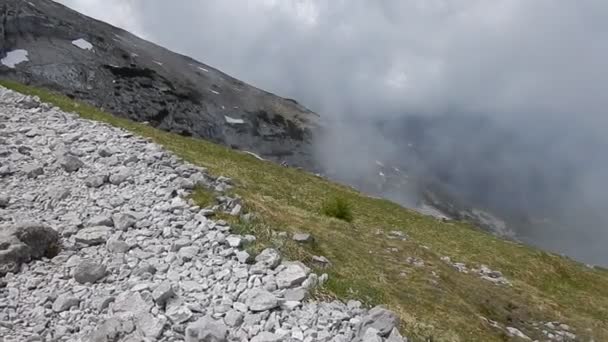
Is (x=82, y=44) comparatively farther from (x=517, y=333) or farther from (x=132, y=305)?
(x=517, y=333)

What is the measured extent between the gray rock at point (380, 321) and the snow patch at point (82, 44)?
14825cm

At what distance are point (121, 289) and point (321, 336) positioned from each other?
15.9 feet

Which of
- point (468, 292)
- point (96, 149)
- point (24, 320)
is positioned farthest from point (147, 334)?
point (96, 149)

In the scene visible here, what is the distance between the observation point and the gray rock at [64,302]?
11.4 meters

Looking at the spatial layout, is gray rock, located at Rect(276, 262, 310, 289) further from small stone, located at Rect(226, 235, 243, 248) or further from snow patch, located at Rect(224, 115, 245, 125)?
snow patch, located at Rect(224, 115, 245, 125)

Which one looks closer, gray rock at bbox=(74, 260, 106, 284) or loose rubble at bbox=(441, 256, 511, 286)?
gray rock at bbox=(74, 260, 106, 284)

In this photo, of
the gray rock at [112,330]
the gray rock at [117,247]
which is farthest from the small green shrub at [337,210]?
the gray rock at [112,330]

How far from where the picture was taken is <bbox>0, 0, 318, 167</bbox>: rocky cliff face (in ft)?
400

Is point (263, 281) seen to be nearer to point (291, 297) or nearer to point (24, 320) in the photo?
point (291, 297)

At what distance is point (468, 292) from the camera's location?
1902 centimetres

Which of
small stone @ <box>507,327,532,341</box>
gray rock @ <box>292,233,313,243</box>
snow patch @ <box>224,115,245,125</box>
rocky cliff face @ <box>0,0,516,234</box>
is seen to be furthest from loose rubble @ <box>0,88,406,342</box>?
snow patch @ <box>224,115,245,125</box>

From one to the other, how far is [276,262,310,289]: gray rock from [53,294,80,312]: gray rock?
4.55 meters

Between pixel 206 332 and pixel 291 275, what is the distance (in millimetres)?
2917

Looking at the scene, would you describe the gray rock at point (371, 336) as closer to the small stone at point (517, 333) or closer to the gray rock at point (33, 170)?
the small stone at point (517, 333)
